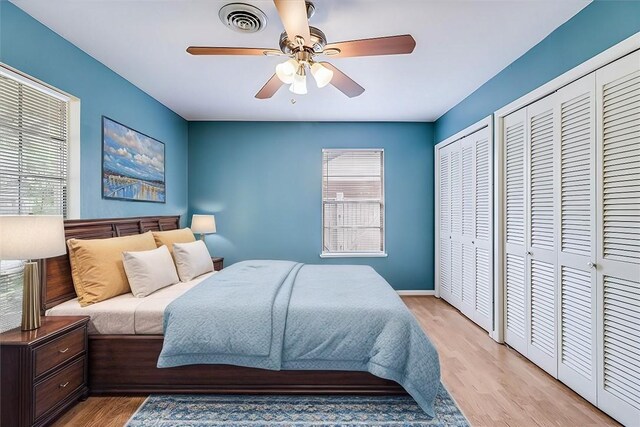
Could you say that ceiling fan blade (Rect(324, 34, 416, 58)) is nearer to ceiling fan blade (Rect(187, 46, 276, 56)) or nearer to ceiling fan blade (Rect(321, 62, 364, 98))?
ceiling fan blade (Rect(321, 62, 364, 98))

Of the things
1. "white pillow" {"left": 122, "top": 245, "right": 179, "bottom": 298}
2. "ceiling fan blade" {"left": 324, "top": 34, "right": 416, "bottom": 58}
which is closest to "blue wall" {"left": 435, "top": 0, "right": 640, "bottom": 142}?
"ceiling fan blade" {"left": 324, "top": 34, "right": 416, "bottom": 58}

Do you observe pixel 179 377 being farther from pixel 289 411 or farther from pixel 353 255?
pixel 353 255

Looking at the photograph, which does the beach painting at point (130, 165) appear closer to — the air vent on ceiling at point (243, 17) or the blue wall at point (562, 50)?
the air vent on ceiling at point (243, 17)

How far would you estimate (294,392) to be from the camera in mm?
2143

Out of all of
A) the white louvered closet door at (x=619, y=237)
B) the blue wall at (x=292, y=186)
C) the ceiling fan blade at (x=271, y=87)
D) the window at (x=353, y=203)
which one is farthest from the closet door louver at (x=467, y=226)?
the ceiling fan blade at (x=271, y=87)

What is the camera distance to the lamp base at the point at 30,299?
1.86 metres

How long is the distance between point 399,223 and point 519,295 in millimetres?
2096

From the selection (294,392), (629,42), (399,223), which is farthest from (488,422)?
(399,223)

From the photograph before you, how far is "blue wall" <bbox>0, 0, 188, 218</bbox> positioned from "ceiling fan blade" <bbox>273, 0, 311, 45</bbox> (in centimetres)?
185

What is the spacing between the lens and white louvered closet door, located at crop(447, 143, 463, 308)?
13.1 feet

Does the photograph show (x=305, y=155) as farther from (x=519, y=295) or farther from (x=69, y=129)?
(x=519, y=295)

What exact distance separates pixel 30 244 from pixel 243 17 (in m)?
1.90

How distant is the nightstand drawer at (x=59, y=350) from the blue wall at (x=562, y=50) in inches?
150

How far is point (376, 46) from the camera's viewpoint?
75.5 inches
